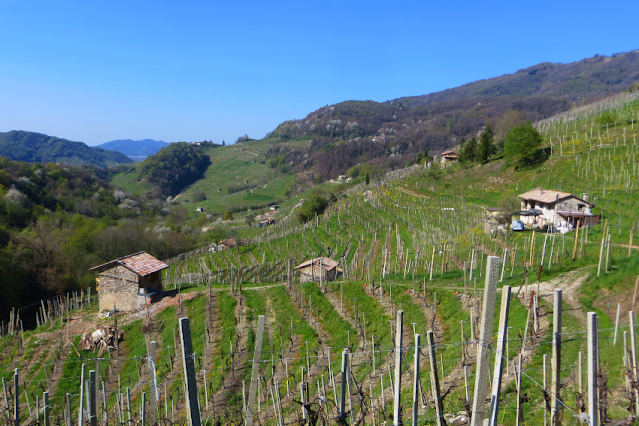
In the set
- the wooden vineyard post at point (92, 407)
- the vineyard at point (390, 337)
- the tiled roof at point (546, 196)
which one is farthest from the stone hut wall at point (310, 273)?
the wooden vineyard post at point (92, 407)

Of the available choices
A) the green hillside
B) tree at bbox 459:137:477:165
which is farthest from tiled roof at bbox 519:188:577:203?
the green hillside

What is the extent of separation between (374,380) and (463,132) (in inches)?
6417

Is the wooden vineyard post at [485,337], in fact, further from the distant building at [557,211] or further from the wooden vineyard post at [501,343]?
the distant building at [557,211]

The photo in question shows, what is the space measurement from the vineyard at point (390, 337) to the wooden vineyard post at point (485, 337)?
0.02 metres

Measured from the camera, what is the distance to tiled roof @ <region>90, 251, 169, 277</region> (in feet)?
80.3

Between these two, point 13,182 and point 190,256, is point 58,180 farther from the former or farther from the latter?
point 190,256

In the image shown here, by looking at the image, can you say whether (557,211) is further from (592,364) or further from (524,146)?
(592,364)

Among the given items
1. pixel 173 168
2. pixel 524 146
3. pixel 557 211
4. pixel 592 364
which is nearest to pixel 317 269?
pixel 557 211

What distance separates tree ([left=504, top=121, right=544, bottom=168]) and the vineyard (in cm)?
658

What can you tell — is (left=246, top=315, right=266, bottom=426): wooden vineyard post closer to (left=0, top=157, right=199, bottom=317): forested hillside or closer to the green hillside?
(left=0, top=157, right=199, bottom=317): forested hillside

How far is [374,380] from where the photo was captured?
10.9 m

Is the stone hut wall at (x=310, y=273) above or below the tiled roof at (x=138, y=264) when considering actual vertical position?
below

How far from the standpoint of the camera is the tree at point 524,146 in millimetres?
47406

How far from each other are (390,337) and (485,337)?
9987 millimetres
